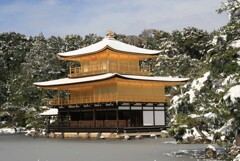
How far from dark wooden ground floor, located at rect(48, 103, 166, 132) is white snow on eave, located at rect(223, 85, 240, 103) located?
24344 millimetres

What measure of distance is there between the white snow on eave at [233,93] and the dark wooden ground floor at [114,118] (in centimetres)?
2434

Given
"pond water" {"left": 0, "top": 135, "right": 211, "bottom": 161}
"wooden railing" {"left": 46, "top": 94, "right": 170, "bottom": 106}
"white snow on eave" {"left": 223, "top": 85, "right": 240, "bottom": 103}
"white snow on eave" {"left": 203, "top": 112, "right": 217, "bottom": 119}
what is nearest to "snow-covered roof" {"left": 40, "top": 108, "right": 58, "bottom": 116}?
"wooden railing" {"left": 46, "top": 94, "right": 170, "bottom": 106}

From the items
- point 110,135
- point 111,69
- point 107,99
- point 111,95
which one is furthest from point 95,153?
point 111,69

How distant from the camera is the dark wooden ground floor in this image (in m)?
38.6

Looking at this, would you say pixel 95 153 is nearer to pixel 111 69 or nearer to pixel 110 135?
pixel 110 135

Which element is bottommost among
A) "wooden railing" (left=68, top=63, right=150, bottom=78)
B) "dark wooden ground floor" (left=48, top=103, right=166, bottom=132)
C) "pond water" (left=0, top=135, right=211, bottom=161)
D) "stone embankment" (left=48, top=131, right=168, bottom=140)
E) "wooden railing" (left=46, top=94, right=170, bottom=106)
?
"pond water" (left=0, top=135, right=211, bottom=161)

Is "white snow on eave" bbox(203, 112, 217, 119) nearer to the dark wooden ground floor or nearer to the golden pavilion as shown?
the golden pavilion

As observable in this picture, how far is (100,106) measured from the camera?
3981 centimetres

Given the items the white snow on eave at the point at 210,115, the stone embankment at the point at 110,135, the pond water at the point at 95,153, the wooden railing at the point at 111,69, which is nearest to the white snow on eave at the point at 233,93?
the white snow on eave at the point at 210,115

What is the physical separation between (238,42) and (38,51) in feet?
182

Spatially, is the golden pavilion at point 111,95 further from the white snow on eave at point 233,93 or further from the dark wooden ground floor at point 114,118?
the white snow on eave at point 233,93

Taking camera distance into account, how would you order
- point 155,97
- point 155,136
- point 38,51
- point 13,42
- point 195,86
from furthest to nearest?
1. point 13,42
2. point 38,51
3. point 155,97
4. point 155,136
5. point 195,86

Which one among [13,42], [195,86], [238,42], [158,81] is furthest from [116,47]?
[13,42]

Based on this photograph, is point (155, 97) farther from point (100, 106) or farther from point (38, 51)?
point (38, 51)
